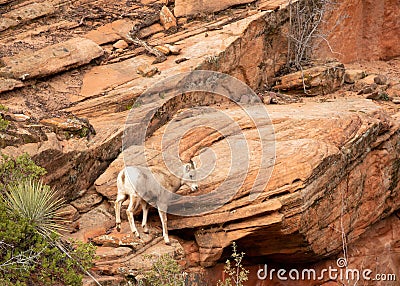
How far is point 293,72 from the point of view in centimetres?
1961

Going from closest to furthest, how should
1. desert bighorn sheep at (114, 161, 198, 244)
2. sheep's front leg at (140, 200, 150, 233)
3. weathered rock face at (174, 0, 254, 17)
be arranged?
desert bighorn sheep at (114, 161, 198, 244) < sheep's front leg at (140, 200, 150, 233) < weathered rock face at (174, 0, 254, 17)

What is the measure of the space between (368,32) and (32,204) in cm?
1379

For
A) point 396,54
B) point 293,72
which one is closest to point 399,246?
point 293,72

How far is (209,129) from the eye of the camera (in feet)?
50.4

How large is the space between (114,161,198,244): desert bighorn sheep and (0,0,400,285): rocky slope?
0.92 feet

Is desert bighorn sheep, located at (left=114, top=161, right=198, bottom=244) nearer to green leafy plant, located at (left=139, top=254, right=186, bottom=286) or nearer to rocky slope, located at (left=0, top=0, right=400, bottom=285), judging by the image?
rocky slope, located at (left=0, top=0, right=400, bottom=285)

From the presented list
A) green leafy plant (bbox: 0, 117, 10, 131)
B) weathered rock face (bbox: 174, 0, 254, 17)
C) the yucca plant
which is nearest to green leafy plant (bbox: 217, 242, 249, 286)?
the yucca plant

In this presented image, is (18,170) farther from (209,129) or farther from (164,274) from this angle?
(209,129)

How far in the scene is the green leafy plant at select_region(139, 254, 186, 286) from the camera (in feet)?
40.7

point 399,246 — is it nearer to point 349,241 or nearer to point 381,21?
point 349,241

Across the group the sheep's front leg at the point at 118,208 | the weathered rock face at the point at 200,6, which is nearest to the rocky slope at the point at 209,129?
the weathered rock face at the point at 200,6

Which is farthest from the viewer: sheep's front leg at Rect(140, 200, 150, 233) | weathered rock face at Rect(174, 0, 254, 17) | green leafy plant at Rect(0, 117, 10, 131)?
weathered rock face at Rect(174, 0, 254, 17)

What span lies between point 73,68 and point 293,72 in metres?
5.70

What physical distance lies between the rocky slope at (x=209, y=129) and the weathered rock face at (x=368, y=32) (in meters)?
1.76
